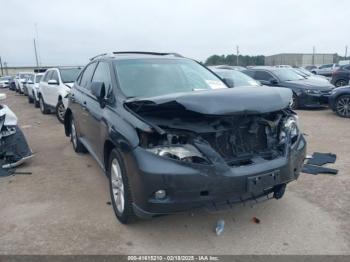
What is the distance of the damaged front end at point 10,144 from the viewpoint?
19.0 ft

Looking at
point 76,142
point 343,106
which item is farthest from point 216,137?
point 343,106

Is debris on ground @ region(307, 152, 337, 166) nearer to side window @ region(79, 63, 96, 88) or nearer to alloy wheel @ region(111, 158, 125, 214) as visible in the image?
alloy wheel @ region(111, 158, 125, 214)

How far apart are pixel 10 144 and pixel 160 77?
297cm

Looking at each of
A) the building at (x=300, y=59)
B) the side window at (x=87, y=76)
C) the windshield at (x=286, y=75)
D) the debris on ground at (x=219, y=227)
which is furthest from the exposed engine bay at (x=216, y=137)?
the building at (x=300, y=59)

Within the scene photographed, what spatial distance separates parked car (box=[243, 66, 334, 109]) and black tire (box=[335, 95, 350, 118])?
140 centimetres

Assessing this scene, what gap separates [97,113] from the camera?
4.53 metres

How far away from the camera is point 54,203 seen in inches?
174

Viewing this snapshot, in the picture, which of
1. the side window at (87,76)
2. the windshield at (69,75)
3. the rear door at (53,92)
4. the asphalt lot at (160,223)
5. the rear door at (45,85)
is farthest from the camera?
the rear door at (45,85)

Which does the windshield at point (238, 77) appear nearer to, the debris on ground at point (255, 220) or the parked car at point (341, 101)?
the parked car at point (341, 101)

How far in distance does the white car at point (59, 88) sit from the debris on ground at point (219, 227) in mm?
7259

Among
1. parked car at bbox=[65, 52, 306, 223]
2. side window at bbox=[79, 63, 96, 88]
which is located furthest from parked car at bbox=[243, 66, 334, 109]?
parked car at bbox=[65, 52, 306, 223]

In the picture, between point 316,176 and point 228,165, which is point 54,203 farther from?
point 316,176

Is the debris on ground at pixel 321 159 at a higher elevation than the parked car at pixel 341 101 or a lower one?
lower

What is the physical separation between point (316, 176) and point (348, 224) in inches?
56.1
